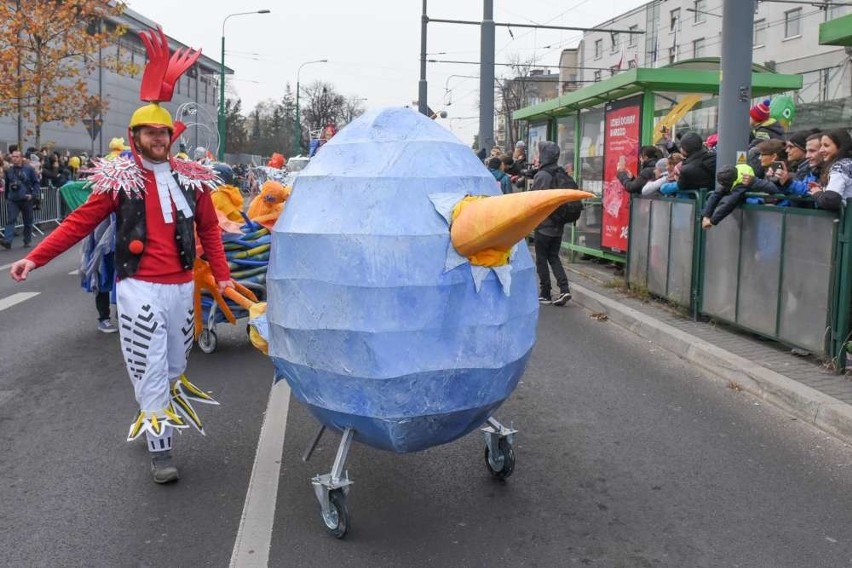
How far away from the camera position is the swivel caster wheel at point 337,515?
3.74 m

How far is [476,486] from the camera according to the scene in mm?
4383

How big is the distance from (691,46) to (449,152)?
51811 millimetres

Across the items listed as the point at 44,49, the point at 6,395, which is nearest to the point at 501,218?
the point at 6,395

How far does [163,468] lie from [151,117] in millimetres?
1795

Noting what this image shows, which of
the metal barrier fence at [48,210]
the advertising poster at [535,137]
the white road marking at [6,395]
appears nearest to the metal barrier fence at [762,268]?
the white road marking at [6,395]

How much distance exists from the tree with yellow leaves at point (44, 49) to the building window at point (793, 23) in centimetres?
3159

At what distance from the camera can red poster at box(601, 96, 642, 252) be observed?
1141cm

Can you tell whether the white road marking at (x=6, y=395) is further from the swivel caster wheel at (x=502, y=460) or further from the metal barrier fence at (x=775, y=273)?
the metal barrier fence at (x=775, y=273)

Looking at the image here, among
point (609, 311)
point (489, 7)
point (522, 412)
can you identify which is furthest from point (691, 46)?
point (522, 412)

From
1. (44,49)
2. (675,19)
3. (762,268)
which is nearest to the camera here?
(762,268)

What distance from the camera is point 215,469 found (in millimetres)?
4680

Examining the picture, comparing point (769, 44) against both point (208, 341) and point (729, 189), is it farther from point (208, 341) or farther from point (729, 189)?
point (208, 341)

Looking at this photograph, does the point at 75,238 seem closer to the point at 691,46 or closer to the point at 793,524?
the point at 793,524

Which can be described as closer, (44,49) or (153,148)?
(153,148)
